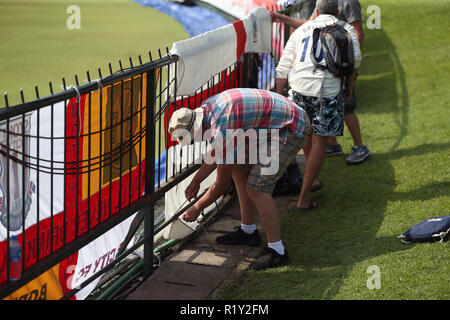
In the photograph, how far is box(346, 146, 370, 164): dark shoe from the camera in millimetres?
7191

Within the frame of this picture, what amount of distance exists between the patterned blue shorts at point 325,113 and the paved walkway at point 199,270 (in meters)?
1.00

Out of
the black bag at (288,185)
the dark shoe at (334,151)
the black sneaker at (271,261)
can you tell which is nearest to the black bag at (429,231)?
the black sneaker at (271,261)

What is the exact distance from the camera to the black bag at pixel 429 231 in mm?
4895

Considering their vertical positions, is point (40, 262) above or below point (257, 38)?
below

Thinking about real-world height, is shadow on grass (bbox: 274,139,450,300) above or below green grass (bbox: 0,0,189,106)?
below

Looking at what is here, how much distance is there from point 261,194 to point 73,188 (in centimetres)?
139

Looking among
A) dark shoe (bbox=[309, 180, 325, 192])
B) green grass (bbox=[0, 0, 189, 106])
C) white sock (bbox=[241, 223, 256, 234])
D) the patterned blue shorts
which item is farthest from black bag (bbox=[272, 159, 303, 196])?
green grass (bbox=[0, 0, 189, 106])

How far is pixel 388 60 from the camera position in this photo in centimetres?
1169

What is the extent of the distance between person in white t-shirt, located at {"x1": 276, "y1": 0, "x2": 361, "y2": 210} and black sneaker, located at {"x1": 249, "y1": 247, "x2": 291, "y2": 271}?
1216mm

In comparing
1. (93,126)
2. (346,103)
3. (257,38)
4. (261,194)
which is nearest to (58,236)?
(93,126)

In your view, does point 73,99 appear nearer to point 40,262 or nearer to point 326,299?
point 40,262

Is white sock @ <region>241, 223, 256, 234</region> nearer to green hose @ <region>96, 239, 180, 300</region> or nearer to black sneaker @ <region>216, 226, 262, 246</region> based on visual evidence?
black sneaker @ <region>216, 226, 262, 246</region>

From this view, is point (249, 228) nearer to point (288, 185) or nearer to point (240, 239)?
point (240, 239)

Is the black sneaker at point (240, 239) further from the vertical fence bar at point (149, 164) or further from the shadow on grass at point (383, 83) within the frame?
the shadow on grass at point (383, 83)
